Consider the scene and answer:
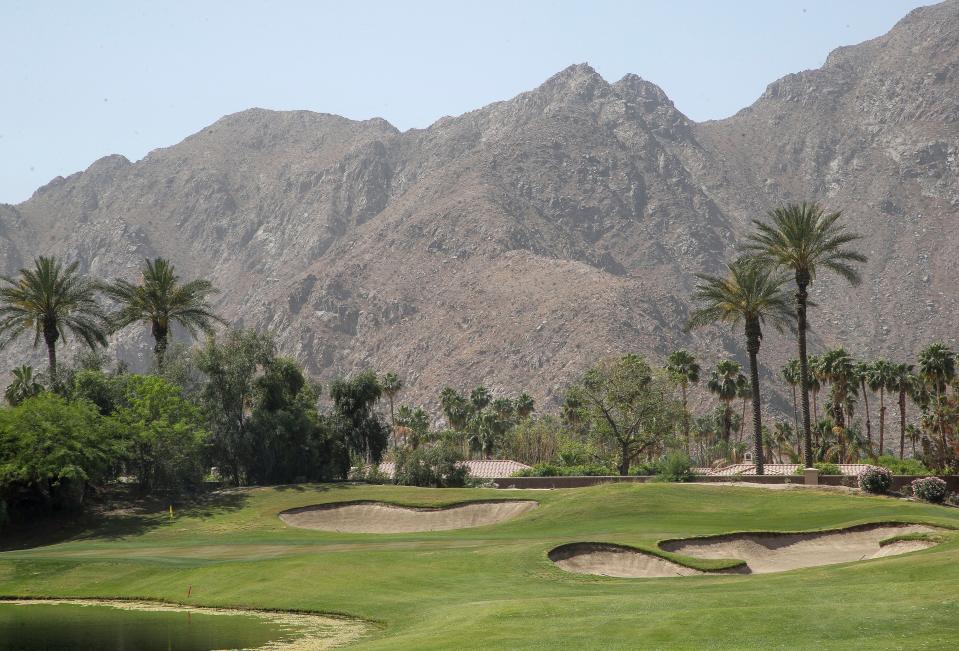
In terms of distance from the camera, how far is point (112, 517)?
5975cm

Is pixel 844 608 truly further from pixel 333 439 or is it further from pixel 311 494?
pixel 333 439

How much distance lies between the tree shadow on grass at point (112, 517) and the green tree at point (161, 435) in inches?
74.1

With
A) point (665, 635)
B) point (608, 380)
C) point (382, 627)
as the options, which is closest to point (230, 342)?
point (608, 380)

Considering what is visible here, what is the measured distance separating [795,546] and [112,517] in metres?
39.2

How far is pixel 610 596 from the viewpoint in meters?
28.7

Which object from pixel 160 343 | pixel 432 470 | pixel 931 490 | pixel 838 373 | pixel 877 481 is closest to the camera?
pixel 931 490

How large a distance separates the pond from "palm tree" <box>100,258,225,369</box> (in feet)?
128

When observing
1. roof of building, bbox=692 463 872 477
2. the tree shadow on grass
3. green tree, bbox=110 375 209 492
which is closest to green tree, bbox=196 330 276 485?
green tree, bbox=110 375 209 492

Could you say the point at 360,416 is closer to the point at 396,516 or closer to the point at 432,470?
the point at 432,470

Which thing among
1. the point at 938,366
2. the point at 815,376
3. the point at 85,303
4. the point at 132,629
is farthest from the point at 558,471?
the point at 132,629

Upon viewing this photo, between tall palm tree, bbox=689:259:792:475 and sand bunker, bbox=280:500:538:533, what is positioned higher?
tall palm tree, bbox=689:259:792:475

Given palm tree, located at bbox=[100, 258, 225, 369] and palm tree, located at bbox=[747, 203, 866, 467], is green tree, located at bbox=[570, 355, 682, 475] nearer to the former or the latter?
palm tree, located at bbox=[747, 203, 866, 467]

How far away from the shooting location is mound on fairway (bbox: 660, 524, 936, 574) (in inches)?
1575

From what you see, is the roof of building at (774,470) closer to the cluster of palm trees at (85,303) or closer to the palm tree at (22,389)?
the cluster of palm trees at (85,303)
